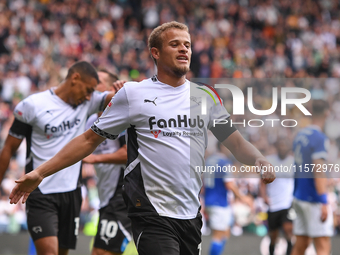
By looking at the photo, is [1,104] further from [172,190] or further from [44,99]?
[172,190]

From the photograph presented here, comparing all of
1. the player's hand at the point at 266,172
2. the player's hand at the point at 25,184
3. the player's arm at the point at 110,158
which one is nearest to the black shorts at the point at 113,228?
the player's arm at the point at 110,158

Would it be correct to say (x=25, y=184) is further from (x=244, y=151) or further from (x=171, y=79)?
(x=244, y=151)

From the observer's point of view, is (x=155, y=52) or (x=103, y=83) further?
(x=103, y=83)

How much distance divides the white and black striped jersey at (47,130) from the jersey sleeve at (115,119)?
1801mm

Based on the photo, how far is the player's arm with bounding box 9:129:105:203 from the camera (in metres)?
3.84

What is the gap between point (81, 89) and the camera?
5781 mm

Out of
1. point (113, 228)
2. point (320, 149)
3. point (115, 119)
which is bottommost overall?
point (113, 228)

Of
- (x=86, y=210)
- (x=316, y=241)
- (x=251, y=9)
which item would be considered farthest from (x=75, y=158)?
(x=251, y=9)

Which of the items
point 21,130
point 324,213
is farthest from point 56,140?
point 324,213

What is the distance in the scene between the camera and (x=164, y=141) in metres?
3.92

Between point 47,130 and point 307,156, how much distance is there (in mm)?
3696

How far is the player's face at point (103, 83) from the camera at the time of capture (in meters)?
6.82

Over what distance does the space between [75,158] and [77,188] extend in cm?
197

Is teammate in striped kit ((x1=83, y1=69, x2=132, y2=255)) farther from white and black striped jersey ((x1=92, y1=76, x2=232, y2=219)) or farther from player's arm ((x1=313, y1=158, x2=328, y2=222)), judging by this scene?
player's arm ((x1=313, y1=158, x2=328, y2=222))
